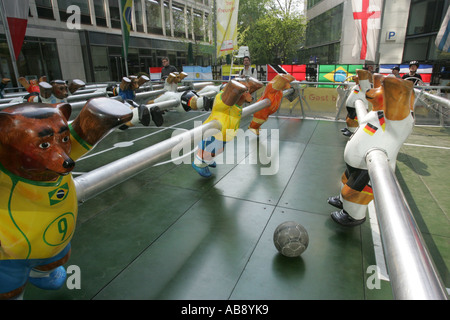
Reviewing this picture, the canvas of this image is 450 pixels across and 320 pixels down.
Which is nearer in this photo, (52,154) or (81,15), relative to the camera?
(52,154)

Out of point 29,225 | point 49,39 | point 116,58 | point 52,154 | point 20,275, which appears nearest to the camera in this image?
point 52,154

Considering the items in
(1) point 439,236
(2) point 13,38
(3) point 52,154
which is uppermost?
(2) point 13,38

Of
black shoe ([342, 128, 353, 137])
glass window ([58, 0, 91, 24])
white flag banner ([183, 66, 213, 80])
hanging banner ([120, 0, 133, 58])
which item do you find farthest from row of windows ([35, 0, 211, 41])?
black shoe ([342, 128, 353, 137])

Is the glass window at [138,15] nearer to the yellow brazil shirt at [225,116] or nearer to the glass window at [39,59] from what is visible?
the glass window at [39,59]

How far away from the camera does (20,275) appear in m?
1.58

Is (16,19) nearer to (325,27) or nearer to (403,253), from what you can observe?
(403,253)

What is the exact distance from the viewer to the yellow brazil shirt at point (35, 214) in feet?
4.52

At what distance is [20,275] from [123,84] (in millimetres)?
5407

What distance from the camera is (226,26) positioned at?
1089 centimetres

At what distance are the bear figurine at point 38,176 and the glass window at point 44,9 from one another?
19966 millimetres

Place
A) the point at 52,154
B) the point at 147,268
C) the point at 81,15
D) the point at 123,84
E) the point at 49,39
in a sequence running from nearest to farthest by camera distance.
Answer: the point at 52,154 < the point at 147,268 < the point at 123,84 < the point at 49,39 < the point at 81,15
